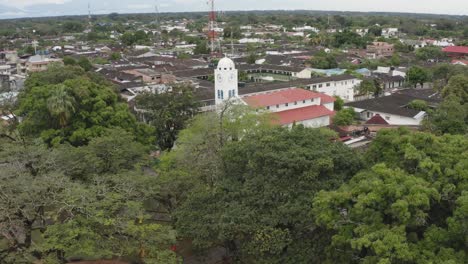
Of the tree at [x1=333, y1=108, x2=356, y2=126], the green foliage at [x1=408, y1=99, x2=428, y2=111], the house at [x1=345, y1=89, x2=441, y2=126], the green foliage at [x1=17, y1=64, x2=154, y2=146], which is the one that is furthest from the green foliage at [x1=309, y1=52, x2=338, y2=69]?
the green foliage at [x1=17, y1=64, x2=154, y2=146]

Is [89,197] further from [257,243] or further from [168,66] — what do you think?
[168,66]

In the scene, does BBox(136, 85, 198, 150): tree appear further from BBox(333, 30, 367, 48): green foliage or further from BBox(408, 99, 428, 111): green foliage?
BBox(333, 30, 367, 48): green foliage

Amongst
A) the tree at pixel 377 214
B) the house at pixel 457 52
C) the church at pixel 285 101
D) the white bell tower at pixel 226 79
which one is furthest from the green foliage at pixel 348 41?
the tree at pixel 377 214

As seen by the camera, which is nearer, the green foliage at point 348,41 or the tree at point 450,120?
the tree at point 450,120

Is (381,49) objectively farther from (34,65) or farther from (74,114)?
(74,114)

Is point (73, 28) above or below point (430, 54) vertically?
above

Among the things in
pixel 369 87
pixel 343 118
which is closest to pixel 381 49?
pixel 369 87

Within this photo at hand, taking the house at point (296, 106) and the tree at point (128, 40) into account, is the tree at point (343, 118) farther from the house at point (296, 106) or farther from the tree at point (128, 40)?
the tree at point (128, 40)
